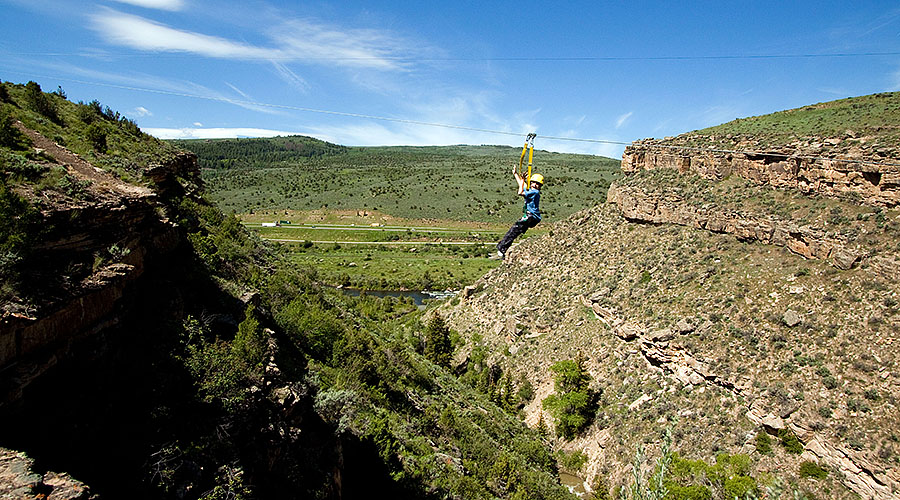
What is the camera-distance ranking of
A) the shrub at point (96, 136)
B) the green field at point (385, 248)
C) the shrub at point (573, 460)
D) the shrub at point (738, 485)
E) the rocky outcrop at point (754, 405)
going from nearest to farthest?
1. the shrub at point (96, 136)
2. the rocky outcrop at point (754, 405)
3. the shrub at point (738, 485)
4. the shrub at point (573, 460)
5. the green field at point (385, 248)

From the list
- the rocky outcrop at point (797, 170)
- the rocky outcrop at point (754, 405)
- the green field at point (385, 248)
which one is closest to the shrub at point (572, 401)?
the rocky outcrop at point (754, 405)

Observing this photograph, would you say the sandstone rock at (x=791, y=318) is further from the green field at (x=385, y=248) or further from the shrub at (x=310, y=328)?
the green field at (x=385, y=248)

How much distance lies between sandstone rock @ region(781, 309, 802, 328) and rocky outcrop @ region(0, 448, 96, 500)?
29868mm

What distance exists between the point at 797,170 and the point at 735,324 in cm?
1269

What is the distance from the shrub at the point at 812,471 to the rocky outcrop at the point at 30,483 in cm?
2591

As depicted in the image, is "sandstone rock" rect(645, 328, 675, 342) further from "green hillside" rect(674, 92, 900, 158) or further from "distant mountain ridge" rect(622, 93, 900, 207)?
"green hillside" rect(674, 92, 900, 158)

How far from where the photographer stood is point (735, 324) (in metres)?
26.2

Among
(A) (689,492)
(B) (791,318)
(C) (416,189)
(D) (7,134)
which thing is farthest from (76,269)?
(C) (416,189)

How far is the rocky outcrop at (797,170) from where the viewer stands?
2520 centimetres

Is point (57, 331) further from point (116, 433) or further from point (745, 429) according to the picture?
point (745, 429)

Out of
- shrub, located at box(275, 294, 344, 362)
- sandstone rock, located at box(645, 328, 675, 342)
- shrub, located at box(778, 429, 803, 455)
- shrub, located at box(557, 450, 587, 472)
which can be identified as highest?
shrub, located at box(275, 294, 344, 362)

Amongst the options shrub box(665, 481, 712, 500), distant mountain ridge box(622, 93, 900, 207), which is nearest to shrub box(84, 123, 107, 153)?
distant mountain ridge box(622, 93, 900, 207)

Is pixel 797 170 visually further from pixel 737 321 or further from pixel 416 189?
pixel 416 189

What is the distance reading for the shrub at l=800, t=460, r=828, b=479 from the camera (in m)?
19.5
